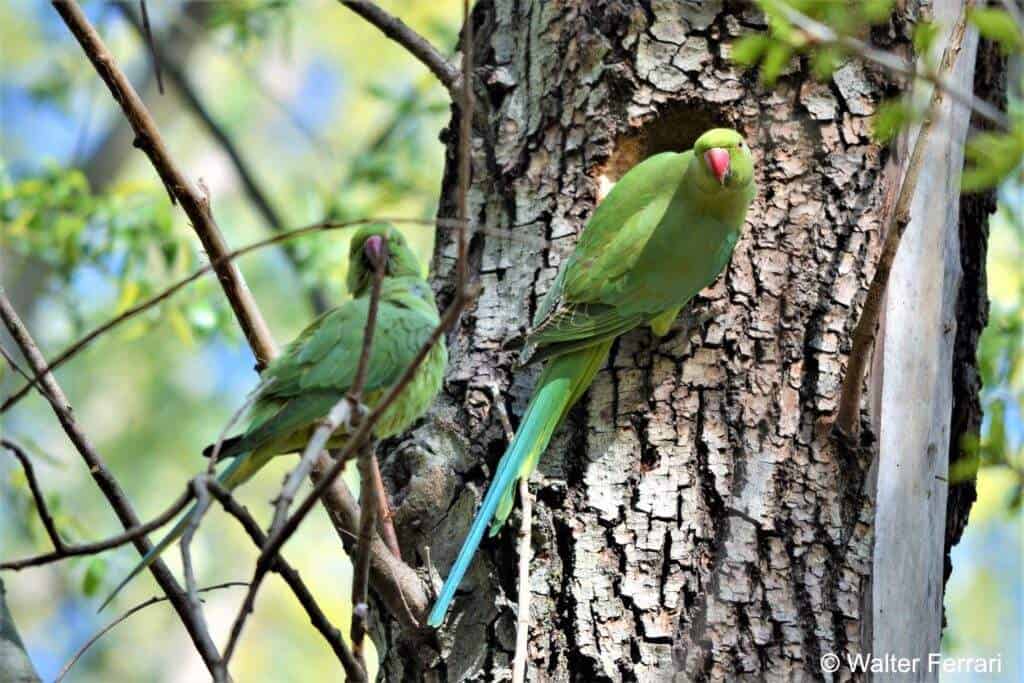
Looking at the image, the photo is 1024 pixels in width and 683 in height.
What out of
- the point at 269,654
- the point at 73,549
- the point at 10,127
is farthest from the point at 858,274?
the point at 10,127

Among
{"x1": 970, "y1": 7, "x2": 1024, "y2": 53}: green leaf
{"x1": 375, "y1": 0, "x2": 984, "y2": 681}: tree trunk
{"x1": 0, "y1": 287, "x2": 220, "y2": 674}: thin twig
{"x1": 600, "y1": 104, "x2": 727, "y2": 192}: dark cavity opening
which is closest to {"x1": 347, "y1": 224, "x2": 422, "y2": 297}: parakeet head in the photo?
{"x1": 375, "y1": 0, "x2": 984, "y2": 681}: tree trunk

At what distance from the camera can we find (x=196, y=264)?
18.8 ft

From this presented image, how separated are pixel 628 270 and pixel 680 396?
454mm

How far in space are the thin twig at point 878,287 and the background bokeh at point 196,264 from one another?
2934 mm

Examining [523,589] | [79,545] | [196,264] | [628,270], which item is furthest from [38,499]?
[196,264]

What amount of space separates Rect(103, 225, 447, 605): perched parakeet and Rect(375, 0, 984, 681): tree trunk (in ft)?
1.22

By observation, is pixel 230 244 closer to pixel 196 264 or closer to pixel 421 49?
pixel 196 264

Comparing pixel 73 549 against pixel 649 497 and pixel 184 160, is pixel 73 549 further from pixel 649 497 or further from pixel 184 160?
pixel 184 160

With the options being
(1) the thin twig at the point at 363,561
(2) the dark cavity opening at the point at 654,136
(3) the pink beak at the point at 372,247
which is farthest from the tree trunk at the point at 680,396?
(1) the thin twig at the point at 363,561

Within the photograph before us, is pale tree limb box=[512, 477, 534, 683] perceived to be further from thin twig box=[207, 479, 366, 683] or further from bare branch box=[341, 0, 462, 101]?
bare branch box=[341, 0, 462, 101]

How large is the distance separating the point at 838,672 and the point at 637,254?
115 cm

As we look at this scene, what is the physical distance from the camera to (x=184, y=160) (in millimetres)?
10609

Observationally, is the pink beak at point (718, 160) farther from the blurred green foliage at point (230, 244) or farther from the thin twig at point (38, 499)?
the blurred green foliage at point (230, 244)

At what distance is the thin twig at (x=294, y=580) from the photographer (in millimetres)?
1608
